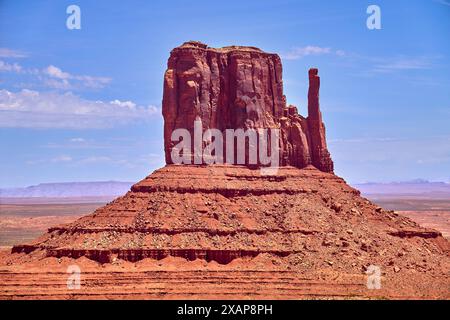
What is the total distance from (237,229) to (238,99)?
55.4 feet

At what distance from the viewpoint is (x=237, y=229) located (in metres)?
103

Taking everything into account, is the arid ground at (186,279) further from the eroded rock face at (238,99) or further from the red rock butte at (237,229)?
the eroded rock face at (238,99)

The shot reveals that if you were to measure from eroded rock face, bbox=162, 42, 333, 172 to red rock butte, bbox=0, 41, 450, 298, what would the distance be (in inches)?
4.7

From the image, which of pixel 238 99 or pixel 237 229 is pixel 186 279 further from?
pixel 238 99

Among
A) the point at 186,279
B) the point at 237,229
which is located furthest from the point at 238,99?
the point at 186,279

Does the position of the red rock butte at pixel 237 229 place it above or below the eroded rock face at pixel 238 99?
below

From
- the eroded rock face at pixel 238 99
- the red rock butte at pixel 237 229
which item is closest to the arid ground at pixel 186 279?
the red rock butte at pixel 237 229

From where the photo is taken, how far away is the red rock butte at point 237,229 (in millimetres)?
94625

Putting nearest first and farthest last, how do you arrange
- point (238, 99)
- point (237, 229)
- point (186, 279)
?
1. point (186, 279)
2. point (237, 229)
3. point (238, 99)

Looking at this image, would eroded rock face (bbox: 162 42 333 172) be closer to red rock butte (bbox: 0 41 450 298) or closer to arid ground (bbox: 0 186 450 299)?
red rock butte (bbox: 0 41 450 298)

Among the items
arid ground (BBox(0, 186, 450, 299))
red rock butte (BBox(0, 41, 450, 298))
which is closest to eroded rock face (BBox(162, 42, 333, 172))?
red rock butte (BBox(0, 41, 450, 298))

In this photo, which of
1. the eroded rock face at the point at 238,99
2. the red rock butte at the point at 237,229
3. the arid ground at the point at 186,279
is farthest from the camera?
the eroded rock face at the point at 238,99

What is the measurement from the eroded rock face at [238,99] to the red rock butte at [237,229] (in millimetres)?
120
